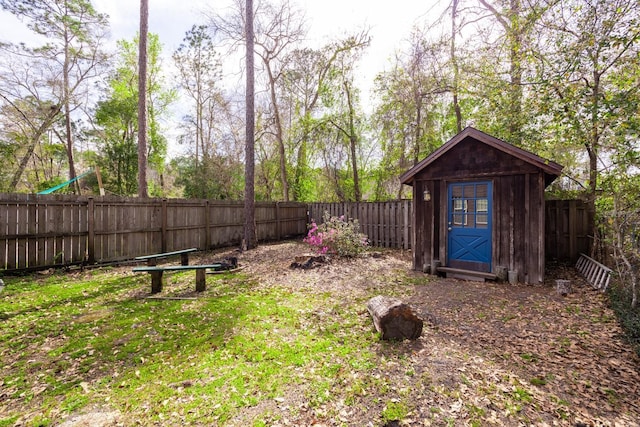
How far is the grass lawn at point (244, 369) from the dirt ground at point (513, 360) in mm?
19

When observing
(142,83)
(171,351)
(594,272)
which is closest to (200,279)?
(171,351)

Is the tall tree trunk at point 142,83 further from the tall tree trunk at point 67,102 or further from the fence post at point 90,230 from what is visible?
the tall tree trunk at point 67,102

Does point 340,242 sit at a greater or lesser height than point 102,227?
lesser

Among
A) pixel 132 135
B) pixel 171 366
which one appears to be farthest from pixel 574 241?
pixel 132 135

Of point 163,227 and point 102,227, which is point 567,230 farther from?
point 102,227

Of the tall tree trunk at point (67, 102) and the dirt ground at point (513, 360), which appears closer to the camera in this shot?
the dirt ground at point (513, 360)

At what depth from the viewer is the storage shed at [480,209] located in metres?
5.72

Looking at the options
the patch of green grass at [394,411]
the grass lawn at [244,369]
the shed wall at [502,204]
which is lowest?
the patch of green grass at [394,411]

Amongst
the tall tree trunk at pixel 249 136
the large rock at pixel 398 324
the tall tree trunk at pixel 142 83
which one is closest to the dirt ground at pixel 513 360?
the large rock at pixel 398 324

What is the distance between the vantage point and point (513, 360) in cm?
297

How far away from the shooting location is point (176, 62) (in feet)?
59.5

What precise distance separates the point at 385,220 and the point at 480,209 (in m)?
4.69

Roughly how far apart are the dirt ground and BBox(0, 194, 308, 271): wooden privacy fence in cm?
556

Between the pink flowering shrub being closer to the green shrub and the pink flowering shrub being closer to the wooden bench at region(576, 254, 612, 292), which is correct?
the wooden bench at region(576, 254, 612, 292)
